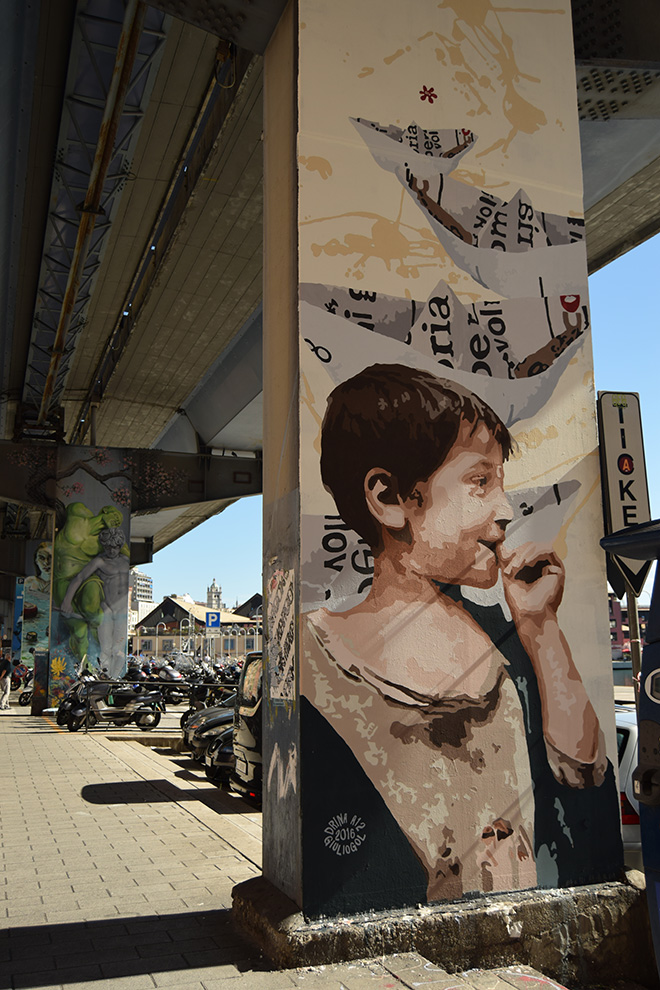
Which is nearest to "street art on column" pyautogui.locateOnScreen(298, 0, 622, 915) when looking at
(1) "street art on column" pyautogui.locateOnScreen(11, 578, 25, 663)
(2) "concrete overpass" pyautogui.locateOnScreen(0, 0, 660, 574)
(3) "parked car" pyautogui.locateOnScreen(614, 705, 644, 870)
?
(3) "parked car" pyautogui.locateOnScreen(614, 705, 644, 870)

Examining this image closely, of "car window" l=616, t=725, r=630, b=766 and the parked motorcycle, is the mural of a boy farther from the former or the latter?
the parked motorcycle

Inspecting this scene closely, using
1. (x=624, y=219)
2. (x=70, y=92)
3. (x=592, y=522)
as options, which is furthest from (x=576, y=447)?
(x=624, y=219)

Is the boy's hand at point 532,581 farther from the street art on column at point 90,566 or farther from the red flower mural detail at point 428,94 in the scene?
the street art on column at point 90,566

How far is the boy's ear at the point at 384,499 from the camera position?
14.1ft

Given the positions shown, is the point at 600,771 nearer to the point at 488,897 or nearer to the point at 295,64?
the point at 488,897

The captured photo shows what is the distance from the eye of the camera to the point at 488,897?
162 inches

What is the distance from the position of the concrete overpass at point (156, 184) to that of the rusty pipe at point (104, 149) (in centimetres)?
3

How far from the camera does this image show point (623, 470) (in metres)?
4.85

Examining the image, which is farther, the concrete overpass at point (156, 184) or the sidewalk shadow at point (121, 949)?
the concrete overpass at point (156, 184)

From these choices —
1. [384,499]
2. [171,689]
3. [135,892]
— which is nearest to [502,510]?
[384,499]

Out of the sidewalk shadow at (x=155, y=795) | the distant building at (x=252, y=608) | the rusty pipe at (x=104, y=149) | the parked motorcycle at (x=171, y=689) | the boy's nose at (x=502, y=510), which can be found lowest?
the sidewalk shadow at (x=155, y=795)

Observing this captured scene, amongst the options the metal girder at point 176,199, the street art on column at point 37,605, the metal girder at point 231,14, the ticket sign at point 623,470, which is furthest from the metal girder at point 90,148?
the street art on column at point 37,605

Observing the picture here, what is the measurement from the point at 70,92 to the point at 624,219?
8.07m

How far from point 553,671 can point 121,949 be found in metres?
2.69
